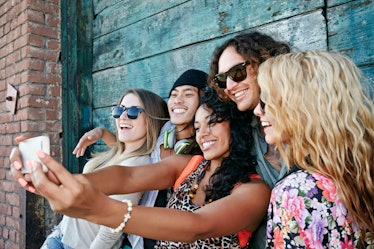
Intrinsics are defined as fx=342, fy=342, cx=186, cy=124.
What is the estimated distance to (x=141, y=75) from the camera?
2.84m

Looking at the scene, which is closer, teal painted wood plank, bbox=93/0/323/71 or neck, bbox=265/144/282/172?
neck, bbox=265/144/282/172

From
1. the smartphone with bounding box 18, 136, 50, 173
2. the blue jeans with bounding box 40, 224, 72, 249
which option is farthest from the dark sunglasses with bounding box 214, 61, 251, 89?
the blue jeans with bounding box 40, 224, 72, 249

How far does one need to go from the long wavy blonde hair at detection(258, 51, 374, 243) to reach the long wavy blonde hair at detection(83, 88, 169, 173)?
116cm

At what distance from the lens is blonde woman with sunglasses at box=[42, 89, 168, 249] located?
199 cm

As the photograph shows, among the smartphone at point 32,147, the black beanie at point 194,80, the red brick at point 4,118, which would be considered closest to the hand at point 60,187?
the smartphone at point 32,147

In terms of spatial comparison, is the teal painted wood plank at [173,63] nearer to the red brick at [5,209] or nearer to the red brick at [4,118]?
the red brick at [4,118]

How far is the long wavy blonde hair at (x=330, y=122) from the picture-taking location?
1.06 m

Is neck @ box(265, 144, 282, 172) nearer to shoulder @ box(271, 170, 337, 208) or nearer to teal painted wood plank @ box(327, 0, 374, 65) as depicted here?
shoulder @ box(271, 170, 337, 208)

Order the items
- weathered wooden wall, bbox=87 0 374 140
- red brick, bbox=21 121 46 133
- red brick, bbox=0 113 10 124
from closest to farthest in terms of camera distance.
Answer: weathered wooden wall, bbox=87 0 374 140 → red brick, bbox=21 121 46 133 → red brick, bbox=0 113 10 124

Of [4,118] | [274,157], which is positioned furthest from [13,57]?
[274,157]

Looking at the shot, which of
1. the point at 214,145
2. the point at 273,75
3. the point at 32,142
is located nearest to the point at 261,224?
the point at 214,145

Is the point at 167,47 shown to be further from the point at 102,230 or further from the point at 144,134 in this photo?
the point at 102,230

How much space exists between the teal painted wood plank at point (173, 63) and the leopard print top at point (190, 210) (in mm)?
847

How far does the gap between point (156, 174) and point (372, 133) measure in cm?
101
